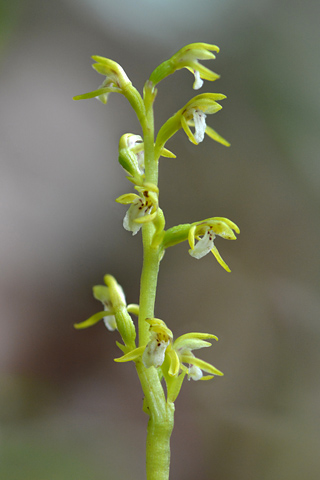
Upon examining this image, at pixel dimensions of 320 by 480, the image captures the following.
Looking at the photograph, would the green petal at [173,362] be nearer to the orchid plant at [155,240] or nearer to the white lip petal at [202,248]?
the orchid plant at [155,240]

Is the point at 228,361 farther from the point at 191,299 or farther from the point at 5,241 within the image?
the point at 5,241

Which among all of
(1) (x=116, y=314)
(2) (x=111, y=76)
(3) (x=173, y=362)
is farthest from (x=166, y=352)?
(2) (x=111, y=76)

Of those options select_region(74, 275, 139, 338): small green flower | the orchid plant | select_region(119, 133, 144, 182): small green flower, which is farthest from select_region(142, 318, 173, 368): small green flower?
select_region(119, 133, 144, 182): small green flower

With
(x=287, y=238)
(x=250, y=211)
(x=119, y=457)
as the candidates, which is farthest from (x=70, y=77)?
(x=119, y=457)

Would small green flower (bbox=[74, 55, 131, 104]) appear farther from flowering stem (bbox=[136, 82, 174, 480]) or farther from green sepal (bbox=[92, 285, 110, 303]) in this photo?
green sepal (bbox=[92, 285, 110, 303])

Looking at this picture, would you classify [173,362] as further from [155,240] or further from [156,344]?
[155,240]

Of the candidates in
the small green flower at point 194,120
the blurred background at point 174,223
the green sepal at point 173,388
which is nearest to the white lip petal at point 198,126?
the small green flower at point 194,120
